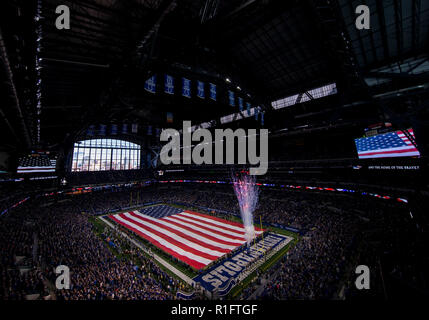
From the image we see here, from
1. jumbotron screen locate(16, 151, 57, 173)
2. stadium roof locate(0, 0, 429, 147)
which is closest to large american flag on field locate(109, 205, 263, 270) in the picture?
jumbotron screen locate(16, 151, 57, 173)

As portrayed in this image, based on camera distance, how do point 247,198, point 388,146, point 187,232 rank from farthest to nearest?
point 247,198
point 187,232
point 388,146

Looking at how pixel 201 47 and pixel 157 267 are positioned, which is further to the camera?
pixel 157 267

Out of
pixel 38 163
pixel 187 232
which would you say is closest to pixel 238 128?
pixel 187 232

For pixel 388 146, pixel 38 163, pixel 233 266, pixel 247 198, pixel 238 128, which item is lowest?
pixel 233 266

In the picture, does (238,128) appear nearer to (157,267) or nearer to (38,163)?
(157,267)

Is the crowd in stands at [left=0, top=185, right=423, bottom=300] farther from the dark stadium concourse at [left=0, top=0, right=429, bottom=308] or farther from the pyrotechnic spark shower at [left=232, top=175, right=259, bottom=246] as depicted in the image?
the pyrotechnic spark shower at [left=232, top=175, right=259, bottom=246]

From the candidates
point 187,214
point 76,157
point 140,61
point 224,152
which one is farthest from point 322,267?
point 76,157

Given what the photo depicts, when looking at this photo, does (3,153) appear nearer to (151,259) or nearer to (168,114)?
(168,114)
